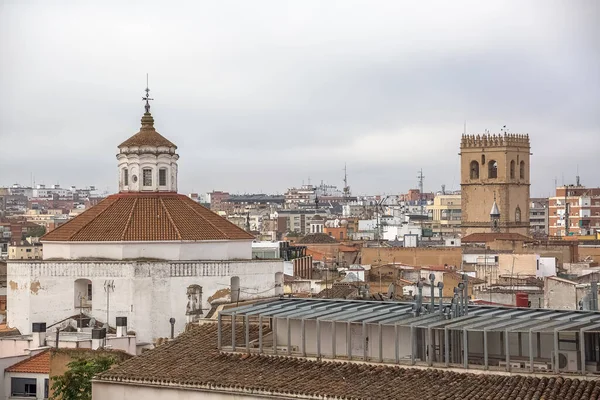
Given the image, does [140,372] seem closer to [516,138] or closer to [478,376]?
[478,376]

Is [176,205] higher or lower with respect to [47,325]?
higher

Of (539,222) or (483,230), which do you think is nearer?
(483,230)

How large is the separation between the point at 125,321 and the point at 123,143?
22.9 ft

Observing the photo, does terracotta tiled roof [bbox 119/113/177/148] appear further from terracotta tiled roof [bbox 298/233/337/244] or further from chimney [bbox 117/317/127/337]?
terracotta tiled roof [bbox 298/233/337/244]

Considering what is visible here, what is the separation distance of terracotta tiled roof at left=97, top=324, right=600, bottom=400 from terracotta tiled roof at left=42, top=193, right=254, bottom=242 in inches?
621

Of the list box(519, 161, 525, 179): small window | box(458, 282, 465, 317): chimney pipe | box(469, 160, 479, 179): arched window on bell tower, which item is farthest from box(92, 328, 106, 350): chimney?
box(519, 161, 525, 179): small window

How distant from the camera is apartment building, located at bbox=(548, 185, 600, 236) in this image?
454 ft

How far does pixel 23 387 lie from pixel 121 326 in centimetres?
822

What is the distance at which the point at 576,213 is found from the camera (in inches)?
5581

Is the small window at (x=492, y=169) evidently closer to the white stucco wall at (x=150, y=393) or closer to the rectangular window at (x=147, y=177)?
the rectangular window at (x=147, y=177)

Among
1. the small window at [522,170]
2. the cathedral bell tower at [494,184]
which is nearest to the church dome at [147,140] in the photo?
the cathedral bell tower at [494,184]

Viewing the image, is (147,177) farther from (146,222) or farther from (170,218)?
(146,222)

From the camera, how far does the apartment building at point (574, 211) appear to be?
5448 inches

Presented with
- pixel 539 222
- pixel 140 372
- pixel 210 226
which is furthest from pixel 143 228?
pixel 539 222
